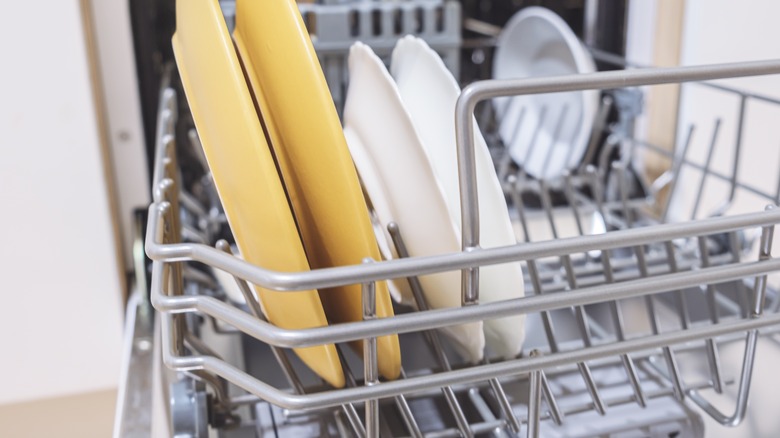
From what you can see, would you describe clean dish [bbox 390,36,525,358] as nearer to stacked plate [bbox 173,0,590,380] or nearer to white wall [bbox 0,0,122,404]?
stacked plate [bbox 173,0,590,380]

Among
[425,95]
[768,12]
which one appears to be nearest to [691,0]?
[768,12]

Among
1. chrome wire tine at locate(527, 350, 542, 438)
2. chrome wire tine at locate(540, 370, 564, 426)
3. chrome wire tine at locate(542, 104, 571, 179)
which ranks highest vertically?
chrome wire tine at locate(542, 104, 571, 179)

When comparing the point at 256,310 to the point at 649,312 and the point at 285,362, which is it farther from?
the point at 649,312

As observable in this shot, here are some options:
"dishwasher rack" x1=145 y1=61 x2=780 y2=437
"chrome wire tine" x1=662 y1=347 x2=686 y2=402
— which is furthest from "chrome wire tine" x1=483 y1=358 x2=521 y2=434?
"chrome wire tine" x1=662 y1=347 x2=686 y2=402

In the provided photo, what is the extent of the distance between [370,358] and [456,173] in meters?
0.15

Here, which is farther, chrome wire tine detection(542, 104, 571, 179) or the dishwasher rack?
chrome wire tine detection(542, 104, 571, 179)

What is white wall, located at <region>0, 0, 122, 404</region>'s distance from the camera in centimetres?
62

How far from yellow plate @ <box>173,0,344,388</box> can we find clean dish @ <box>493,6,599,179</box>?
0.53 m

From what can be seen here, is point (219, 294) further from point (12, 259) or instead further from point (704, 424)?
point (704, 424)

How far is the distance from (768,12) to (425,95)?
0.42 metres

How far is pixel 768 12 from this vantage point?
2.48 feet

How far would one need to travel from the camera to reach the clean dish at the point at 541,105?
2.98ft

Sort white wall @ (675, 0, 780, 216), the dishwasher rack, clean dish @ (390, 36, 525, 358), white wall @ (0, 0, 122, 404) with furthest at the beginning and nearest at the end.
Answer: white wall @ (675, 0, 780, 216) < white wall @ (0, 0, 122, 404) < clean dish @ (390, 36, 525, 358) < the dishwasher rack

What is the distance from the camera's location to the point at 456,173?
0.50 meters
